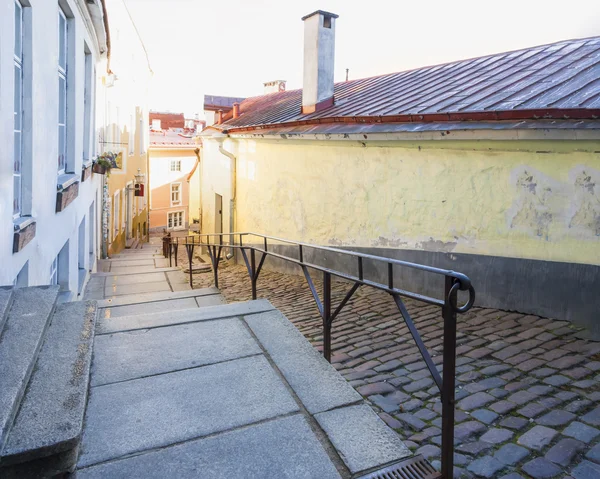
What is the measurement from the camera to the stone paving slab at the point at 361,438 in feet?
7.58

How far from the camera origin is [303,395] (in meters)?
2.84

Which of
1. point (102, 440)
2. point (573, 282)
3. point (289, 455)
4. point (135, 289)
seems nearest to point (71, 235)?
point (135, 289)

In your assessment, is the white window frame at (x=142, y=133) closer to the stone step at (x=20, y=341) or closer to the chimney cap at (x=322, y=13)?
the chimney cap at (x=322, y=13)

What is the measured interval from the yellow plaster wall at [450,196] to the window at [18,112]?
15.5ft

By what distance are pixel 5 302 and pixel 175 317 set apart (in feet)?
4.93

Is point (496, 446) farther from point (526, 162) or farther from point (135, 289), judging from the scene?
point (135, 289)

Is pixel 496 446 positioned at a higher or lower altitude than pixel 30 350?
lower

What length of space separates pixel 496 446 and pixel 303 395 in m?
1.13

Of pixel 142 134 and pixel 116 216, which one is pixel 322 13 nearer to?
pixel 116 216

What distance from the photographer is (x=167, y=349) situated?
3.50 metres

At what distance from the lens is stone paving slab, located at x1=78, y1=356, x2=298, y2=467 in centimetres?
240

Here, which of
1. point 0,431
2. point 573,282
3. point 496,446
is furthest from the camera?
point 573,282

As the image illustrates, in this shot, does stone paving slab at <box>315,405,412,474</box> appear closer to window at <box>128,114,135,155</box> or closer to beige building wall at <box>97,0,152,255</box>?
beige building wall at <box>97,0,152,255</box>

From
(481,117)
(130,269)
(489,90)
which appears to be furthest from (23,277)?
(130,269)
